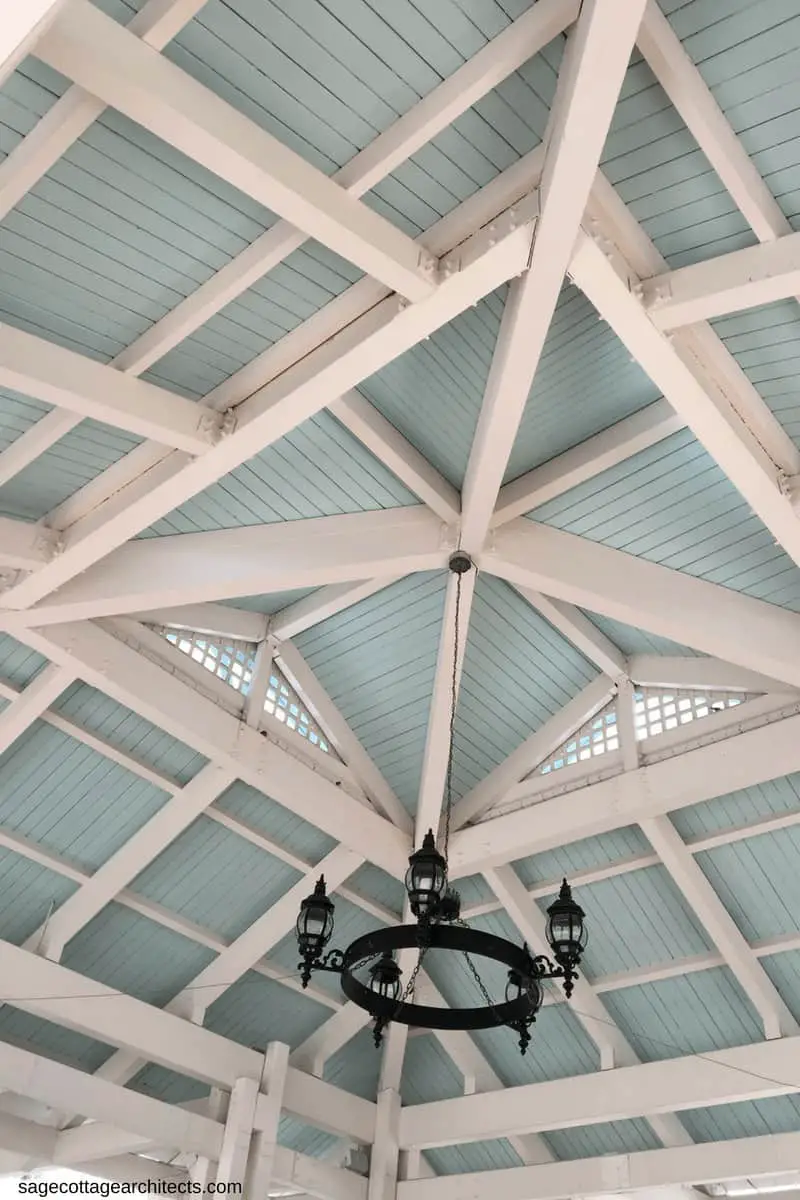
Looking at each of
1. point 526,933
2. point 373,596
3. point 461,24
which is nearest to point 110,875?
point 373,596

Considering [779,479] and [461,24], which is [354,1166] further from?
[461,24]

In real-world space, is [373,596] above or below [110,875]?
above

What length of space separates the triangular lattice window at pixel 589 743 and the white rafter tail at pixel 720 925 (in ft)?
2.28

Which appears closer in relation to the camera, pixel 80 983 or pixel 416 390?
pixel 416 390

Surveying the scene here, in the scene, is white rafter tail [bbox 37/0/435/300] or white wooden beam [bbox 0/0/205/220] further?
white wooden beam [bbox 0/0/205/220]

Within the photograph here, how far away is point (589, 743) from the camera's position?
26.0ft

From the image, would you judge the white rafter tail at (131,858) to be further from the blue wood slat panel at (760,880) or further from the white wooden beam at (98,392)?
the blue wood slat panel at (760,880)

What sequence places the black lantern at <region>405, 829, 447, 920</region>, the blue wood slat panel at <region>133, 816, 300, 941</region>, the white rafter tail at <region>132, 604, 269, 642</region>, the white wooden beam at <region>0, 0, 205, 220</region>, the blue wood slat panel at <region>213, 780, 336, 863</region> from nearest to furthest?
the white wooden beam at <region>0, 0, 205, 220</region> < the black lantern at <region>405, 829, 447, 920</region> < the white rafter tail at <region>132, 604, 269, 642</region> < the blue wood slat panel at <region>213, 780, 336, 863</region> < the blue wood slat panel at <region>133, 816, 300, 941</region>

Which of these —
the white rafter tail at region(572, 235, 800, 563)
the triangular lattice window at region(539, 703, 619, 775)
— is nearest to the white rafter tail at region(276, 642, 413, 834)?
the triangular lattice window at region(539, 703, 619, 775)

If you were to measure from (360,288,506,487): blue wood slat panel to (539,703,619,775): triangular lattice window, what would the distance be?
93.0 inches

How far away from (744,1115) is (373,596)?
5.17 meters

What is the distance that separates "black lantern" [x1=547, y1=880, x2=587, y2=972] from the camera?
4.59 metres

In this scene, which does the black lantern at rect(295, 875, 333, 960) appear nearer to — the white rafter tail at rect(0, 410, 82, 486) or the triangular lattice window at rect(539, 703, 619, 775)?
the white rafter tail at rect(0, 410, 82, 486)

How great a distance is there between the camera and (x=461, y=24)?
4195mm
